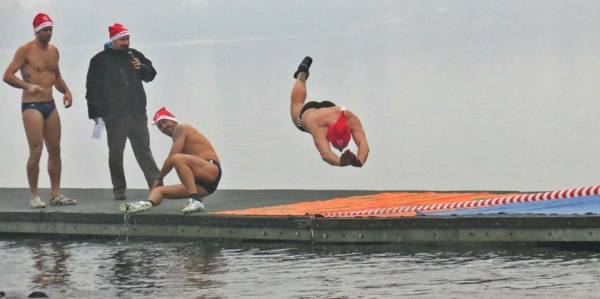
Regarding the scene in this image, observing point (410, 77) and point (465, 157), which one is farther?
point (410, 77)

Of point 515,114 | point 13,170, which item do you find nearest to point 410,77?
point 515,114

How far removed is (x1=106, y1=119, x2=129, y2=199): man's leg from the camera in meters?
22.4

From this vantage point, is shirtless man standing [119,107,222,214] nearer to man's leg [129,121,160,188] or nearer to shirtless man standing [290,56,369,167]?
shirtless man standing [290,56,369,167]

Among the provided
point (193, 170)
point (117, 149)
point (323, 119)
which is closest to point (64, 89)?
point (117, 149)

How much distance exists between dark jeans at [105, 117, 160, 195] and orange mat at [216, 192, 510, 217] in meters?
2.42

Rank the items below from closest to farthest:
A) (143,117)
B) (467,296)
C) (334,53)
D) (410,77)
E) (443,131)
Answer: (467,296) → (143,117) → (443,131) → (410,77) → (334,53)

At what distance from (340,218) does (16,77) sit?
4772mm

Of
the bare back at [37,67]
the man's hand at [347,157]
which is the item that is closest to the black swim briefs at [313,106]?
the man's hand at [347,157]

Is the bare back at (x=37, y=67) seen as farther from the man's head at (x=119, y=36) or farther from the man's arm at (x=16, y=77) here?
the man's head at (x=119, y=36)

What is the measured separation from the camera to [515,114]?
5588 cm

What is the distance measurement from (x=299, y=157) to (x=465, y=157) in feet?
15.2

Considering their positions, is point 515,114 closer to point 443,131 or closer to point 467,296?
point 443,131

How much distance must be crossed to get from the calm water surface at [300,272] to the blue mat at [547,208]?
0.42m

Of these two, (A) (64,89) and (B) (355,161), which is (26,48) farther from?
(B) (355,161)
